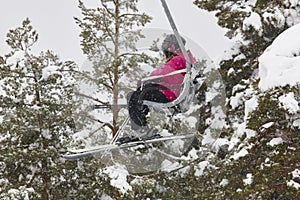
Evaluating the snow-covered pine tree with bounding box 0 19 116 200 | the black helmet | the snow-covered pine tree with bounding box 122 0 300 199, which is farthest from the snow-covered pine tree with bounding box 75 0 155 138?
the black helmet

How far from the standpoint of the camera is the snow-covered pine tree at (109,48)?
14.1m

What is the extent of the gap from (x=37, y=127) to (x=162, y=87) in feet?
23.6

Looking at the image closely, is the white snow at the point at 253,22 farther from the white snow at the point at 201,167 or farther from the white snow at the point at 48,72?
the white snow at the point at 48,72

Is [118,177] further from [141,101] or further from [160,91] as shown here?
[160,91]

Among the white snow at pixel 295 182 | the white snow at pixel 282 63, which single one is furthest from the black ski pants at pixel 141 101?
the white snow at pixel 295 182

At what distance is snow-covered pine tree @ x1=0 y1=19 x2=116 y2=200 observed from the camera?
43.8 ft

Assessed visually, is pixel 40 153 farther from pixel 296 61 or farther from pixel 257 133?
pixel 296 61

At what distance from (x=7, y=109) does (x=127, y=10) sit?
4105mm

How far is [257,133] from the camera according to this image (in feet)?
32.7

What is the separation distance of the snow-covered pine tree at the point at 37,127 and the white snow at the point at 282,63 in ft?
17.6

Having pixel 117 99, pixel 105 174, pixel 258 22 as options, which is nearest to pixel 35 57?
pixel 117 99

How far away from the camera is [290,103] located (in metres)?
9.01

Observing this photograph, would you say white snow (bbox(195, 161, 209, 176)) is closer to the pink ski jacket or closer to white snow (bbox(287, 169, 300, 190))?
white snow (bbox(287, 169, 300, 190))

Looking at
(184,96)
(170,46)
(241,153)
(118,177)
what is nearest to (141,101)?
(184,96)
